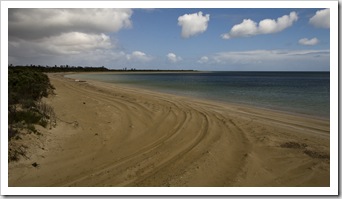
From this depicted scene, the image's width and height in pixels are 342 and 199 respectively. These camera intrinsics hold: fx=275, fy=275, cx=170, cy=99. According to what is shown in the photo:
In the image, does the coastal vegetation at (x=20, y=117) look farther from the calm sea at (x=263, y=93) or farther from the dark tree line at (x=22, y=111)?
the calm sea at (x=263, y=93)

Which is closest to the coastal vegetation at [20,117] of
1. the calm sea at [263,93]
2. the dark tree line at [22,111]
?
the dark tree line at [22,111]

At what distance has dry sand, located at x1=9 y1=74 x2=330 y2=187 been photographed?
537 cm

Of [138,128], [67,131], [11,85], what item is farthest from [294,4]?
[11,85]

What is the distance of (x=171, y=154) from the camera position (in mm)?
6734

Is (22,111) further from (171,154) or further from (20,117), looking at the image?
(171,154)

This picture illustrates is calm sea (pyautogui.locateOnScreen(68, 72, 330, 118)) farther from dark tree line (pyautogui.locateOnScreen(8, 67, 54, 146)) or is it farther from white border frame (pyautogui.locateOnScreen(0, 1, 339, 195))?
dark tree line (pyautogui.locateOnScreen(8, 67, 54, 146))

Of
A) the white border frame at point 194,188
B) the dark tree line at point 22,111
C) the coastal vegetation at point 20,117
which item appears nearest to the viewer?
the white border frame at point 194,188

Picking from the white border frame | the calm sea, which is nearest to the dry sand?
the white border frame

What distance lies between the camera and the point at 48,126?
7930mm

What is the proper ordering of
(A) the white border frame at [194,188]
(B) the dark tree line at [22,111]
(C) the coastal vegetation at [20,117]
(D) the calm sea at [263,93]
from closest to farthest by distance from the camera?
(A) the white border frame at [194,188]
(C) the coastal vegetation at [20,117]
(B) the dark tree line at [22,111]
(D) the calm sea at [263,93]

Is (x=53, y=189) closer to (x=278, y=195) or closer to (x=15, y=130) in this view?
(x=15, y=130)

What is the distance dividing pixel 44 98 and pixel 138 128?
6571mm

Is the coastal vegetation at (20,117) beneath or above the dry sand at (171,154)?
above

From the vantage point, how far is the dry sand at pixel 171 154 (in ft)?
17.6
